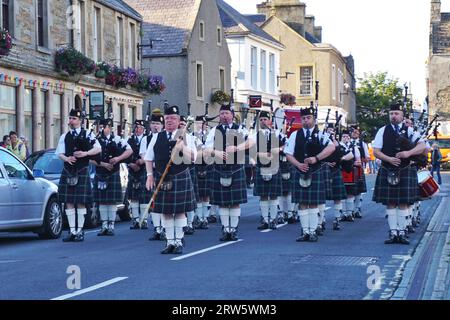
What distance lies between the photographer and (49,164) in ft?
57.6

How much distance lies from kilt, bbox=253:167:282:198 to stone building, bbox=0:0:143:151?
11.4 m

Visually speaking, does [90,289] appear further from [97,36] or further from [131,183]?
[97,36]

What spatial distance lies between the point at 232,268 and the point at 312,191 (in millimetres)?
3506

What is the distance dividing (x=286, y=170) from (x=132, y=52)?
20988 mm

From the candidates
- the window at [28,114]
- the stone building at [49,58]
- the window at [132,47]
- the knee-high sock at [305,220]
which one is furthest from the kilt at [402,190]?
the window at [132,47]

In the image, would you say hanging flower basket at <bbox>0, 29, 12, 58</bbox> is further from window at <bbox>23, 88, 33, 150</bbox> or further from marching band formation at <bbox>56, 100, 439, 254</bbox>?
marching band formation at <bbox>56, 100, 439, 254</bbox>

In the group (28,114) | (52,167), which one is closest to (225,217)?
(52,167)

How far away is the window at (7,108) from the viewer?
2598cm

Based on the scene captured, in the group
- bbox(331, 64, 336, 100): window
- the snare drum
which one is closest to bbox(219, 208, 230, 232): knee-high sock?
the snare drum

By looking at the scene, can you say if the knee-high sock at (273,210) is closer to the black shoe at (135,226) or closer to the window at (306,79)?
the black shoe at (135,226)

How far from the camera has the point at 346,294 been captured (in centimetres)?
862

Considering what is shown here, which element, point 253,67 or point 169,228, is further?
point 253,67

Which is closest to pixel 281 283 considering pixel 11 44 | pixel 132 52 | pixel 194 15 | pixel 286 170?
pixel 286 170
